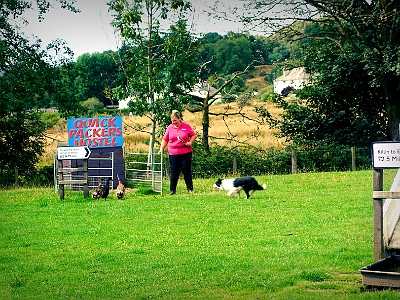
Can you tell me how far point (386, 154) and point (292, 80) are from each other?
70.4 feet

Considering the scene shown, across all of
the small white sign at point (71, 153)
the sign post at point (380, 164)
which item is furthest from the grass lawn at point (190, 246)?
the small white sign at point (71, 153)

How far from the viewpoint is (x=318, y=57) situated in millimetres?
26312

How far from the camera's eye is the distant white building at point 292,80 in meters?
27.8

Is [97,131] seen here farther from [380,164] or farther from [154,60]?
[380,164]

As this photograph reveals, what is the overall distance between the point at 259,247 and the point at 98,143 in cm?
879

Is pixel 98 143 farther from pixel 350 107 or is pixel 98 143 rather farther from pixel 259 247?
pixel 350 107

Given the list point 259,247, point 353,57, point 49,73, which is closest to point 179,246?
point 259,247

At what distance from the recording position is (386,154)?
6.86 metres

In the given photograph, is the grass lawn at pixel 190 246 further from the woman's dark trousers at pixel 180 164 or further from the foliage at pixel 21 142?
the foliage at pixel 21 142

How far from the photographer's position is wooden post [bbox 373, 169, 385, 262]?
282 inches

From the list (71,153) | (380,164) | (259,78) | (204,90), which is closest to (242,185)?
(71,153)

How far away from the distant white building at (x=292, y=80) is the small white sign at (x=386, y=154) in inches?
803

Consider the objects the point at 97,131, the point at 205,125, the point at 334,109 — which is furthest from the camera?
→ the point at 334,109

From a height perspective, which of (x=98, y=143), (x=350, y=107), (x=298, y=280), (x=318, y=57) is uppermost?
(x=318, y=57)
